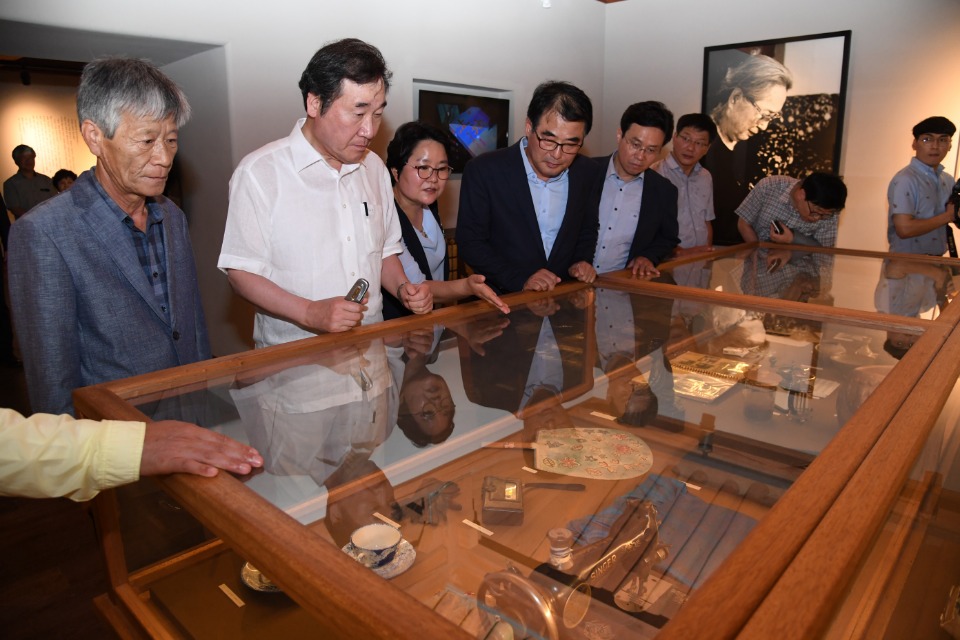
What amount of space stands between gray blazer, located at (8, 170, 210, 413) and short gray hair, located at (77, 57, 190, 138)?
0.17 meters

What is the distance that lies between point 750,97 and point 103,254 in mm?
5147

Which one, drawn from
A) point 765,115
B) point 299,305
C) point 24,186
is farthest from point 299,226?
point 24,186

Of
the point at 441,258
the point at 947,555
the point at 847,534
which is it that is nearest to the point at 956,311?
the point at 947,555

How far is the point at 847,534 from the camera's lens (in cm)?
71

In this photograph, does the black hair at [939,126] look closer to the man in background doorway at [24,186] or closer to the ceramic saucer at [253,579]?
the ceramic saucer at [253,579]

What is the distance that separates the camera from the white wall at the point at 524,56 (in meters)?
3.68

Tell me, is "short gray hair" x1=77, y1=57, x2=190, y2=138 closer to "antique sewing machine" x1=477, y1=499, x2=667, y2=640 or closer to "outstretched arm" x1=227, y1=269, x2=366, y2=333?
"outstretched arm" x1=227, y1=269, x2=366, y2=333

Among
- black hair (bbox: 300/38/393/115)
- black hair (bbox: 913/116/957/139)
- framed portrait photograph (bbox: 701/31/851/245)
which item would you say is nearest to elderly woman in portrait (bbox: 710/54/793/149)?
framed portrait photograph (bbox: 701/31/851/245)

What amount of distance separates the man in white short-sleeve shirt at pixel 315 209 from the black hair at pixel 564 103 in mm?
692

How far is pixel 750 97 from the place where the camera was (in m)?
5.34

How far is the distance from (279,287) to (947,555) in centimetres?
158

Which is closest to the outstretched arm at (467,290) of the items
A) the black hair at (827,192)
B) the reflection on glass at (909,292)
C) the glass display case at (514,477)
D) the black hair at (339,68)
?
the glass display case at (514,477)

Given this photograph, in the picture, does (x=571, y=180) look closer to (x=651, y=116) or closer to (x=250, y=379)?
(x=651, y=116)

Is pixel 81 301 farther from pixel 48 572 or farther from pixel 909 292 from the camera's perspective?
pixel 909 292
